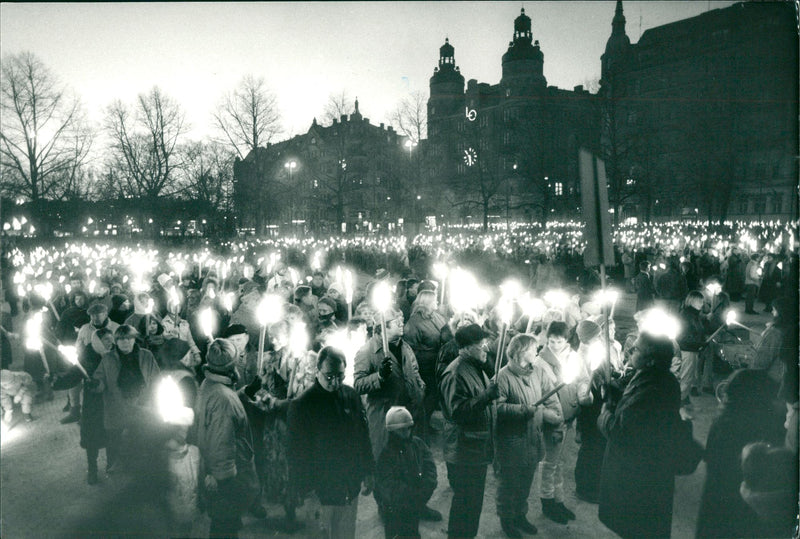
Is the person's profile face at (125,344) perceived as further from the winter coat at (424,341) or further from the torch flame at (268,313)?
the winter coat at (424,341)

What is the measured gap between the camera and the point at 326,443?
3543mm

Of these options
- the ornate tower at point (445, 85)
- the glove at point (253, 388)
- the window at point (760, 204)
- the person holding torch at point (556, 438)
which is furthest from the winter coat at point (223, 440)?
the ornate tower at point (445, 85)

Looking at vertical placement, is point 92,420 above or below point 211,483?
above

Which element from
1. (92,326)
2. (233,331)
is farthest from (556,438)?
(92,326)

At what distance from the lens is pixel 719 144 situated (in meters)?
26.0

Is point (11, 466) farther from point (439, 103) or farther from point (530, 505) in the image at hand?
point (439, 103)

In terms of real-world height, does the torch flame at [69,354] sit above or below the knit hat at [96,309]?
below

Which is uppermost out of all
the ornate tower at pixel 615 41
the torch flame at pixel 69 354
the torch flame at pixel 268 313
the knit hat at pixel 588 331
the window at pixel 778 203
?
the ornate tower at pixel 615 41

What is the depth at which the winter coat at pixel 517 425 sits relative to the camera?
4059mm

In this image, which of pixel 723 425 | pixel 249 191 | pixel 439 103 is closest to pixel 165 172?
pixel 249 191

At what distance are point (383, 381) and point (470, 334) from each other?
107 cm

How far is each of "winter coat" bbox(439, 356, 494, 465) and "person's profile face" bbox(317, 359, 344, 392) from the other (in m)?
0.88

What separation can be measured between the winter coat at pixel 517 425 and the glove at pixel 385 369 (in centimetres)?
96

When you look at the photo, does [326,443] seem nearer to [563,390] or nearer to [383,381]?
[383,381]
